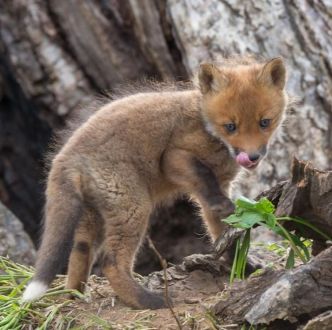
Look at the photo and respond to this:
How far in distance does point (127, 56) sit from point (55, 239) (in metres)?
3.72

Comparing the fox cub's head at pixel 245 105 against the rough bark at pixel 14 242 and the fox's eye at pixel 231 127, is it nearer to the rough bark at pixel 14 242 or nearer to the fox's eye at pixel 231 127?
the fox's eye at pixel 231 127

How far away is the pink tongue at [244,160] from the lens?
496 cm

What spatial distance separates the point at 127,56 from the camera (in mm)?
8016

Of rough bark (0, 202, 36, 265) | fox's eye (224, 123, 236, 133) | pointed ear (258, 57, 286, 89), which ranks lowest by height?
rough bark (0, 202, 36, 265)

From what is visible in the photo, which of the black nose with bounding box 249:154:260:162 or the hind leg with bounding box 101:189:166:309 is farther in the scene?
the black nose with bounding box 249:154:260:162

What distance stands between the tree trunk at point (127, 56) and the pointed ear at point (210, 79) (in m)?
1.98

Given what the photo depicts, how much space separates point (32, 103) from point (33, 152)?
0.91 meters

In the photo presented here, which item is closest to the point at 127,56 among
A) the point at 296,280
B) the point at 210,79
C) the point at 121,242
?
the point at 210,79

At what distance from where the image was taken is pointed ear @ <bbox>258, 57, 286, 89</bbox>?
518cm

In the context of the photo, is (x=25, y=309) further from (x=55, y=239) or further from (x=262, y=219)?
(x=262, y=219)

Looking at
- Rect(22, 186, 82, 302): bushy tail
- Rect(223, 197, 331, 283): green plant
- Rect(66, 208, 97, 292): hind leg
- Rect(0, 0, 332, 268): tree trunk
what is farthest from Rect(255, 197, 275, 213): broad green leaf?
Rect(0, 0, 332, 268): tree trunk

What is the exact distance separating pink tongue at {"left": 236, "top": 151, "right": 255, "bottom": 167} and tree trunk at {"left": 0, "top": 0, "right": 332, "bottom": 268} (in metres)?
2.15

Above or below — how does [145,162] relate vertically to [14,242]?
above

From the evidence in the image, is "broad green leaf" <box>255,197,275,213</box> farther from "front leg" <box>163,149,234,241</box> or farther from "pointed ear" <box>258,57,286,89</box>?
"pointed ear" <box>258,57,286,89</box>
